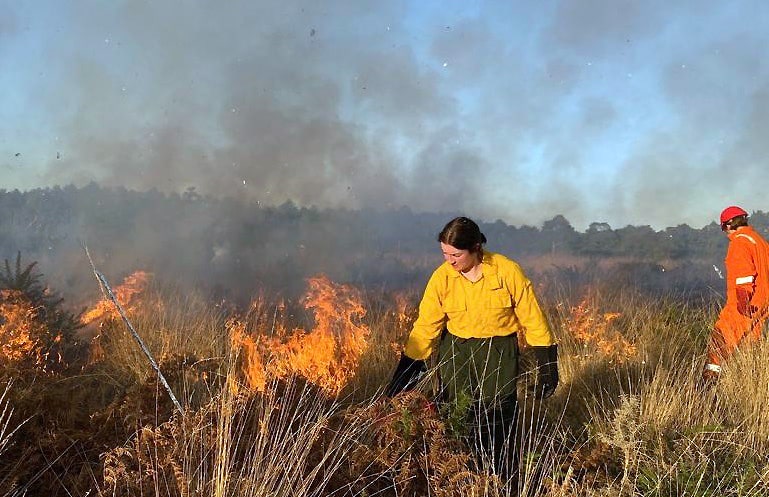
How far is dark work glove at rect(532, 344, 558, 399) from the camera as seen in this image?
3.94m

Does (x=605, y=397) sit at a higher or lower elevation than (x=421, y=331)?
lower

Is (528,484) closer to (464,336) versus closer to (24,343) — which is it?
(464,336)

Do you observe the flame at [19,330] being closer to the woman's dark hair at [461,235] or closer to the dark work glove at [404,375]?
the dark work glove at [404,375]

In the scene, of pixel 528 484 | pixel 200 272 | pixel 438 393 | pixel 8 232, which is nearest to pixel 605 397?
pixel 438 393

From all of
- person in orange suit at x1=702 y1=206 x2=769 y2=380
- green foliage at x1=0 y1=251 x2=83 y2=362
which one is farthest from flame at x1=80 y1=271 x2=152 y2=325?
person in orange suit at x1=702 y1=206 x2=769 y2=380

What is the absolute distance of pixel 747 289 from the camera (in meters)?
5.98

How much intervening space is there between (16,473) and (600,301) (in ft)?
32.1

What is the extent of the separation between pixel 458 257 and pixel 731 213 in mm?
3898

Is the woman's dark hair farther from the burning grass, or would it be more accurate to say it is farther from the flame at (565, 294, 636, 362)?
the flame at (565, 294, 636, 362)

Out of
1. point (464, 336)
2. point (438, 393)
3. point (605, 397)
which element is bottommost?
point (605, 397)

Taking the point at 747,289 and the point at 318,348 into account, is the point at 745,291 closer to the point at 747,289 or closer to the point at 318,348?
the point at 747,289

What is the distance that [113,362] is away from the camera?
648 centimetres

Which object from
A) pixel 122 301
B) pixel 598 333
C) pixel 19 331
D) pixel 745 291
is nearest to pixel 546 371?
pixel 745 291

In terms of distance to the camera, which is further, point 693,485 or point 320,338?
point 320,338
